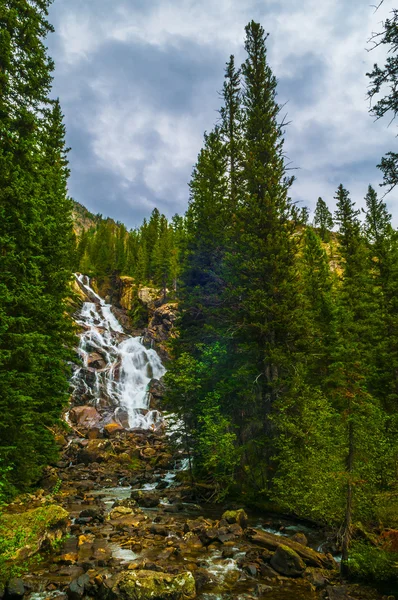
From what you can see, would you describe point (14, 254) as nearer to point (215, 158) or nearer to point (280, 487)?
point (280, 487)

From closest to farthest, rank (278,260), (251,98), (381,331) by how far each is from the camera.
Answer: (278,260) < (251,98) < (381,331)

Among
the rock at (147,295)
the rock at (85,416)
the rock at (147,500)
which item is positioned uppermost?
the rock at (147,295)

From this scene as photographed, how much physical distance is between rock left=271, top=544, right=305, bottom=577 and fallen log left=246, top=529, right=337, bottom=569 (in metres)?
0.52

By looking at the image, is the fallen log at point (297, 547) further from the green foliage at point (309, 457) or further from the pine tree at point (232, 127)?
the pine tree at point (232, 127)

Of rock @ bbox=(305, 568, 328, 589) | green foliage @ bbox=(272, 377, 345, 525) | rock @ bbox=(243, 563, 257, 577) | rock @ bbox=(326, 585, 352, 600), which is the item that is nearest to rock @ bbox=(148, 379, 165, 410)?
green foliage @ bbox=(272, 377, 345, 525)

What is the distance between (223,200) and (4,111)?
14983 mm

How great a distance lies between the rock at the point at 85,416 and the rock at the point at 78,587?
2899 cm

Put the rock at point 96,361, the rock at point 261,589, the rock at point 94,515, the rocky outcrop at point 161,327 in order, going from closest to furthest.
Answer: the rock at point 261,589
the rock at point 94,515
the rock at point 96,361
the rocky outcrop at point 161,327

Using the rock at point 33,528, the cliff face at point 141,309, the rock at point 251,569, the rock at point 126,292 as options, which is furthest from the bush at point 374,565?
the rock at point 126,292

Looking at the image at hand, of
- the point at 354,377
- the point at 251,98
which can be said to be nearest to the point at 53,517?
the point at 354,377

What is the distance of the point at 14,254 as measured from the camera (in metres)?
13.4

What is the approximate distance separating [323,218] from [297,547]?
102 metres

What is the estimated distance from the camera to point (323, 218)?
338 feet

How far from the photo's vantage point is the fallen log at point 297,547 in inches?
424
